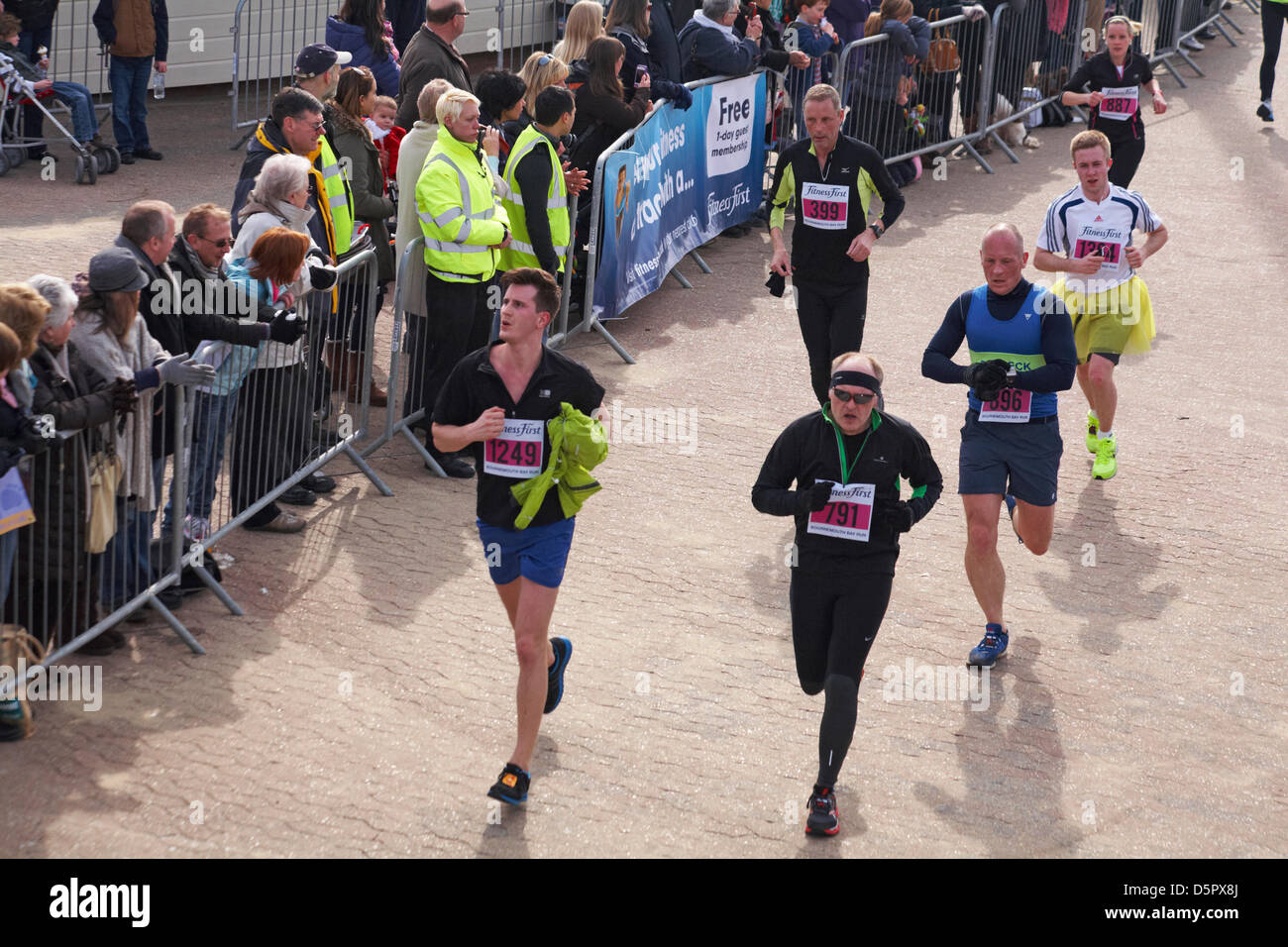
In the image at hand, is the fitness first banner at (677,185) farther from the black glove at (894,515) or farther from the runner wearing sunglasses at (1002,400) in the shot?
the black glove at (894,515)

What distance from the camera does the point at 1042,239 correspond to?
390 inches

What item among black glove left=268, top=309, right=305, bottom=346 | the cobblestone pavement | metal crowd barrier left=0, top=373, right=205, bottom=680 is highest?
black glove left=268, top=309, right=305, bottom=346

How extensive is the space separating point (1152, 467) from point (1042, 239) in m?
1.75

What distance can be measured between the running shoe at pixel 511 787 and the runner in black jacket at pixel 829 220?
4215mm

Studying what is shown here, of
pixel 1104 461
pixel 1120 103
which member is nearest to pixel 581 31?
pixel 1120 103

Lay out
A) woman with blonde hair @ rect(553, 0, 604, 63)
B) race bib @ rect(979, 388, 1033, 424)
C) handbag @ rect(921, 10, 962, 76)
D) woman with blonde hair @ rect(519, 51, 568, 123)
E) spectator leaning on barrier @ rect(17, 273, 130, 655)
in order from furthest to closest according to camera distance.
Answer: handbag @ rect(921, 10, 962, 76) < woman with blonde hair @ rect(553, 0, 604, 63) < woman with blonde hair @ rect(519, 51, 568, 123) < race bib @ rect(979, 388, 1033, 424) < spectator leaning on barrier @ rect(17, 273, 130, 655)

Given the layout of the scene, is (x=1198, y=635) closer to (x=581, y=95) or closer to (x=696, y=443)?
(x=696, y=443)

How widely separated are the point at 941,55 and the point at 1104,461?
7314 mm

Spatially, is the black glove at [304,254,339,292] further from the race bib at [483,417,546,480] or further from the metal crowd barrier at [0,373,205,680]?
the race bib at [483,417,546,480]

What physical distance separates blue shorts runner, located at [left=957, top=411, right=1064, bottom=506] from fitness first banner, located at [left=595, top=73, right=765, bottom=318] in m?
4.54

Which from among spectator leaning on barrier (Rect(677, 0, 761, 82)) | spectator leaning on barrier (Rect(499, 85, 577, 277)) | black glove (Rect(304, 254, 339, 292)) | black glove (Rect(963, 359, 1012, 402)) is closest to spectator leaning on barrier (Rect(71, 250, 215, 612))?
black glove (Rect(304, 254, 339, 292))

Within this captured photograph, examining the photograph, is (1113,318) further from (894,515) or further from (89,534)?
(89,534)

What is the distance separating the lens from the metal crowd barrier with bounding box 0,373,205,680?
6.57 meters

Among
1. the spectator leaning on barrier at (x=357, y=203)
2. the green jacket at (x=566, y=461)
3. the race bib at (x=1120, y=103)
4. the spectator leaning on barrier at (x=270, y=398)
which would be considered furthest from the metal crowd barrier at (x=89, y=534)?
the race bib at (x=1120, y=103)
